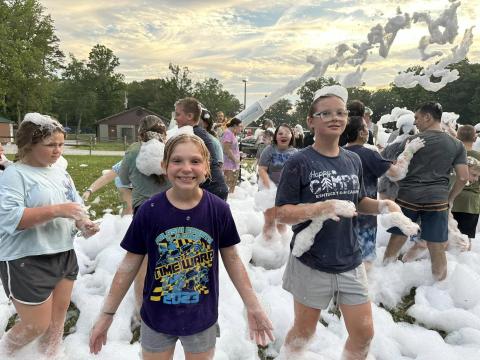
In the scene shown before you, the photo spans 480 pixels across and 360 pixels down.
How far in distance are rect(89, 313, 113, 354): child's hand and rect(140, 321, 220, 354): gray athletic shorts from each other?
17cm

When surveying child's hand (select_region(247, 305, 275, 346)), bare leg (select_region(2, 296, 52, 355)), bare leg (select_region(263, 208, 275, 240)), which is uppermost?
child's hand (select_region(247, 305, 275, 346))

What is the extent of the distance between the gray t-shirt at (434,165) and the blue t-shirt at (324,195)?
6.17 ft

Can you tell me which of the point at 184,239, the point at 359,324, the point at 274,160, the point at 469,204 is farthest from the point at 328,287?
the point at 469,204

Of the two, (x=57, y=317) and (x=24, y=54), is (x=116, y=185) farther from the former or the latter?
(x=24, y=54)

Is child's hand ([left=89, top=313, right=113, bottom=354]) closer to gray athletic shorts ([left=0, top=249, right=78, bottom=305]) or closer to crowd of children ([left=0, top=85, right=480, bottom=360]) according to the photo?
crowd of children ([left=0, top=85, right=480, bottom=360])

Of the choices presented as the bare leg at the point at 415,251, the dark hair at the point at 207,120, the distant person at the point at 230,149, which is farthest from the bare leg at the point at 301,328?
the distant person at the point at 230,149

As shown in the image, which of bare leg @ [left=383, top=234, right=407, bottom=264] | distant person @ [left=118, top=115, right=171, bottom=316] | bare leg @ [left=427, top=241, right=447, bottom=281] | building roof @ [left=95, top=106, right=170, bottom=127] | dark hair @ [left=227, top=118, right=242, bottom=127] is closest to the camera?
distant person @ [left=118, top=115, right=171, bottom=316]

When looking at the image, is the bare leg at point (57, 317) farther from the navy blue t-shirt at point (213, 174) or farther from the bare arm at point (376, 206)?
the bare arm at point (376, 206)

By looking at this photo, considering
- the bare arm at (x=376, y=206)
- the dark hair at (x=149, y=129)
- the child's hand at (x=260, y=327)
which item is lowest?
the child's hand at (x=260, y=327)

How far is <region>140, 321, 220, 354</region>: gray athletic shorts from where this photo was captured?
6.41 ft

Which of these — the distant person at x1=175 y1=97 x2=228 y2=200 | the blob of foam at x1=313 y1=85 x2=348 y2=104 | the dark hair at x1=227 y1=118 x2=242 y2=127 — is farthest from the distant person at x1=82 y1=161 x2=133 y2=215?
the dark hair at x1=227 y1=118 x2=242 y2=127

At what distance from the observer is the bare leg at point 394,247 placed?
453cm

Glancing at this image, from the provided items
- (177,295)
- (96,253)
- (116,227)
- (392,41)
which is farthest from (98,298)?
(392,41)

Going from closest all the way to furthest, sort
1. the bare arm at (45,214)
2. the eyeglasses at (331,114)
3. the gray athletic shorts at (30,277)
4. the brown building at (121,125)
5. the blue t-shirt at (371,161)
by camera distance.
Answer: the bare arm at (45,214) < the gray athletic shorts at (30,277) < the eyeglasses at (331,114) < the blue t-shirt at (371,161) < the brown building at (121,125)
